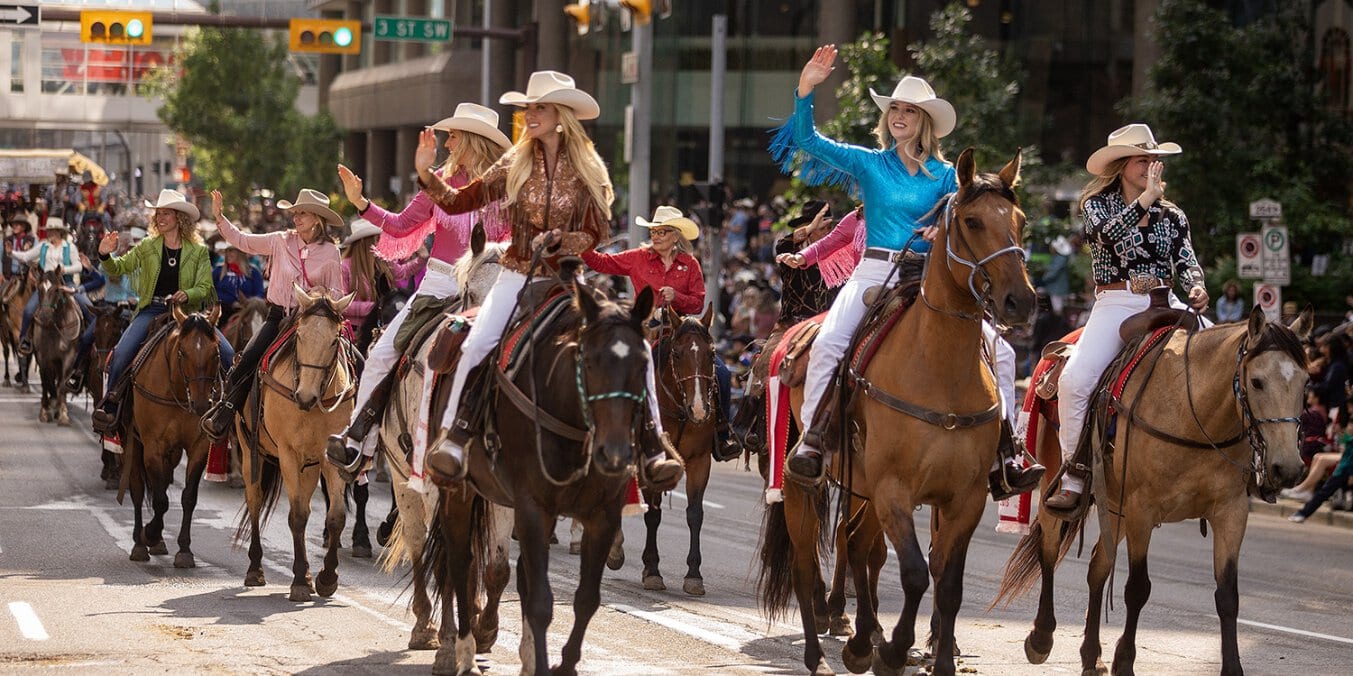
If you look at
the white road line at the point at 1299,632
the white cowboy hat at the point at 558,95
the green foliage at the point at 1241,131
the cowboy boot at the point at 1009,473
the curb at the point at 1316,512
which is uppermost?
the green foliage at the point at 1241,131

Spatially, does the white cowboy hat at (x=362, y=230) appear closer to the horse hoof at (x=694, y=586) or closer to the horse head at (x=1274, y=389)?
the horse hoof at (x=694, y=586)

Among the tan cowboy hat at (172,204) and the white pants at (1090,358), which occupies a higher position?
the tan cowboy hat at (172,204)

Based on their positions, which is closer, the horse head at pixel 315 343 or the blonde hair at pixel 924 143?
the blonde hair at pixel 924 143

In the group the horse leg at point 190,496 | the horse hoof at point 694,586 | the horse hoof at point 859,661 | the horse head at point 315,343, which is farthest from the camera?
the horse leg at point 190,496

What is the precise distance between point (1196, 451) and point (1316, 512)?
12.2 metres

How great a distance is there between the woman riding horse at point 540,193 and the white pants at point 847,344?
82cm

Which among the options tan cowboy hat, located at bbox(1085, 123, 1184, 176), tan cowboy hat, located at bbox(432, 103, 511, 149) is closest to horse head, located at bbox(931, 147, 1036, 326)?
tan cowboy hat, located at bbox(1085, 123, 1184, 176)

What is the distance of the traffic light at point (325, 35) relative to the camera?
33438mm

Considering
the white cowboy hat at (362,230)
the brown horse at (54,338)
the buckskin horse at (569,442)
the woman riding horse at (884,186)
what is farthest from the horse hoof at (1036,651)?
the brown horse at (54,338)

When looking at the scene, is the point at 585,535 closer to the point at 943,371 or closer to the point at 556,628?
the point at 943,371

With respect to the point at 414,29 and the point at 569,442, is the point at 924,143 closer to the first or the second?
the point at 569,442

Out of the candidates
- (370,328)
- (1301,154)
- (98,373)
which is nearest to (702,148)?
(1301,154)

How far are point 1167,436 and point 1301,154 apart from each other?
23.5 metres

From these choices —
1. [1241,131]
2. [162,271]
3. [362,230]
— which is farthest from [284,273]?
[1241,131]
